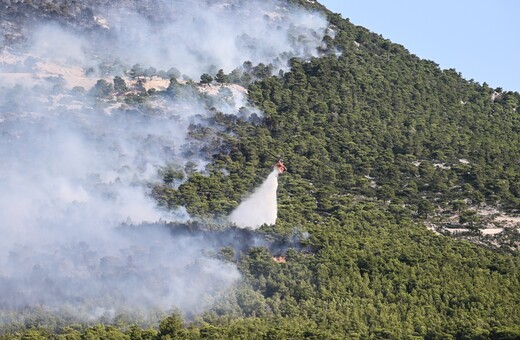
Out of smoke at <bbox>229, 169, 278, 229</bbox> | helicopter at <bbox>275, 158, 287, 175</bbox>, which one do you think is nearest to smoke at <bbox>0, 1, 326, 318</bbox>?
smoke at <bbox>229, 169, 278, 229</bbox>

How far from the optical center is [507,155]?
10288 cm

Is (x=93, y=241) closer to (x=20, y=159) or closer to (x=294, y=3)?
(x=20, y=159)

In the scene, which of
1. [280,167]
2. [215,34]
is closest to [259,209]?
[280,167]

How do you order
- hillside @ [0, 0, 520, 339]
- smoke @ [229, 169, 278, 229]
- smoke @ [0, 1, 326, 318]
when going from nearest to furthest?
hillside @ [0, 0, 520, 339]
smoke @ [0, 1, 326, 318]
smoke @ [229, 169, 278, 229]

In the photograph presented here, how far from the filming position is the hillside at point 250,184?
71.2m

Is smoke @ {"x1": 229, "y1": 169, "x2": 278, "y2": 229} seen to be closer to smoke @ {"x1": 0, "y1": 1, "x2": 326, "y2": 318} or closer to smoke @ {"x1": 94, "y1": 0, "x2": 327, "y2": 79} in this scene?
smoke @ {"x1": 0, "y1": 1, "x2": 326, "y2": 318}

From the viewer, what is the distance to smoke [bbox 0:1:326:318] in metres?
73.7

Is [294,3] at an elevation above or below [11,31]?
above

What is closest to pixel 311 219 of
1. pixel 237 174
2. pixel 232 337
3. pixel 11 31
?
pixel 237 174

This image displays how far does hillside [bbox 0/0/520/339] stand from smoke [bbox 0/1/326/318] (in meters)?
0.19

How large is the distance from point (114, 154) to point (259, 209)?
55.1 feet

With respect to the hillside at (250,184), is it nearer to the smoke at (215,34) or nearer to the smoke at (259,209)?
the smoke at (215,34)

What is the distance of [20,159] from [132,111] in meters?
12.0

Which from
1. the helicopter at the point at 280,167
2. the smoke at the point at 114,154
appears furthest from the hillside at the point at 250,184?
the helicopter at the point at 280,167
